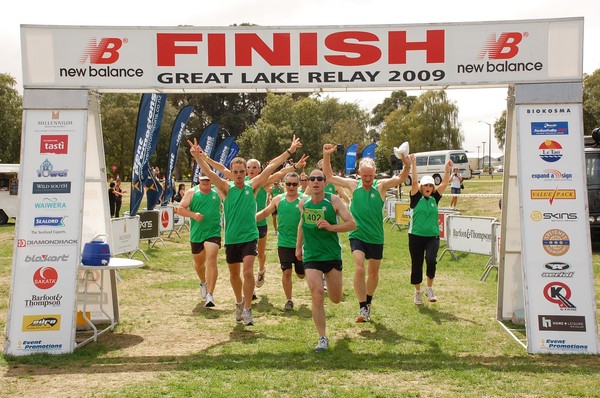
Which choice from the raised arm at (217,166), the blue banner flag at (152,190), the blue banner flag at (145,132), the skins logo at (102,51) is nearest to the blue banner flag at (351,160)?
the blue banner flag at (152,190)

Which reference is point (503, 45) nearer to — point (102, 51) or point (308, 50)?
point (308, 50)

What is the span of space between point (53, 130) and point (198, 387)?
11.4ft

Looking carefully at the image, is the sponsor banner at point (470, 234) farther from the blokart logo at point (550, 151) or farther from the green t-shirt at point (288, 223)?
the blokart logo at point (550, 151)

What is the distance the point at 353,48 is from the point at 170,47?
211cm

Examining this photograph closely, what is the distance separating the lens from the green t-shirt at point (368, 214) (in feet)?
26.2

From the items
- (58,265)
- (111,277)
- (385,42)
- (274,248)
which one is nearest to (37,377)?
(58,265)

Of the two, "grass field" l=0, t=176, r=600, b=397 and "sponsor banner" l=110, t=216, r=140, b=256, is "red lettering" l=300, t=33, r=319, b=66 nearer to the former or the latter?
"grass field" l=0, t=176, r=600, b=397

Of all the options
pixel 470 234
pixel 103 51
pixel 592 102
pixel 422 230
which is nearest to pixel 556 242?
pixel 422 230

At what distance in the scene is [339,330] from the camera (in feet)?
25.4

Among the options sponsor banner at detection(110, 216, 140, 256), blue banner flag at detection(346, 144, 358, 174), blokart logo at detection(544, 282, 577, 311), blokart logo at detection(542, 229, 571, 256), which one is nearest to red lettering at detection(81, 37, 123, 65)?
blokart logo at detection(542, 229, 571, 256)

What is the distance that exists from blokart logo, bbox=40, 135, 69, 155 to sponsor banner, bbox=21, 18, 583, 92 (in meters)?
0.60

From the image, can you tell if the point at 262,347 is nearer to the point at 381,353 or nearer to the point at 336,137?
the point at 381,353

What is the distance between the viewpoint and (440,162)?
49969mm

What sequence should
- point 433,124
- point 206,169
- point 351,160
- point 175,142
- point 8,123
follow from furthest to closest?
point 433,124 → point 8,123 → point 351,160 → point 175,142 → point 206,169
